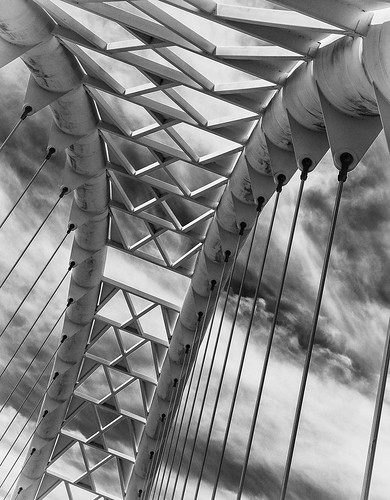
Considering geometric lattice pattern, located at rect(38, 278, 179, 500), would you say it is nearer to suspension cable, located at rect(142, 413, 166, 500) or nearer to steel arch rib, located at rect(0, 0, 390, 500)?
steel arch rib, located at rect(0, 0, 390, 500)

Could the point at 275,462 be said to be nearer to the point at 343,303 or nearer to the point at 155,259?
the point at 343,303

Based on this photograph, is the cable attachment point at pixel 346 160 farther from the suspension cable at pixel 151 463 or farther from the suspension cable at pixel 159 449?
the suspension cable at pixel 151 463

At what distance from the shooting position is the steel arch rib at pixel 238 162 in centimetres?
1413

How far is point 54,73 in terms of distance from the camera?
21.0 metres

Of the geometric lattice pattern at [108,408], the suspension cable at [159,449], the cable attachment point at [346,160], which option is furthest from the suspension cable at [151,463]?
the cable attachment point at [346,160]

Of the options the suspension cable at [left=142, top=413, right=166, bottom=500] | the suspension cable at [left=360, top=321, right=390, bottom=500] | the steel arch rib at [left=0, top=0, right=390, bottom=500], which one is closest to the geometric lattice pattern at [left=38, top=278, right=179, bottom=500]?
the steel arch rib at [left=0, top=0, right=390, bottom=500]

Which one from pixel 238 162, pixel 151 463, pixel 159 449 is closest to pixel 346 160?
pixel 238 162

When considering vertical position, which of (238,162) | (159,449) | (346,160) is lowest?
(346,160)

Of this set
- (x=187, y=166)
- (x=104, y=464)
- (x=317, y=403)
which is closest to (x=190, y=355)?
(x=187, y=166)

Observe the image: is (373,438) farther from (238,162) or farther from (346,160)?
(238,162)

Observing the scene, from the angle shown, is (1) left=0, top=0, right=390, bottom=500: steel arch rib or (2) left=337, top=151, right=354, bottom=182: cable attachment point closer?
(2) left=337, top=151, right=354, bottom=182: cable attachment point

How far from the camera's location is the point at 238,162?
23031 millimetres

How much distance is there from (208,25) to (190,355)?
1392cm

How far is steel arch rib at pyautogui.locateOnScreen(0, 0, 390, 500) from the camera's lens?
46.4ft
